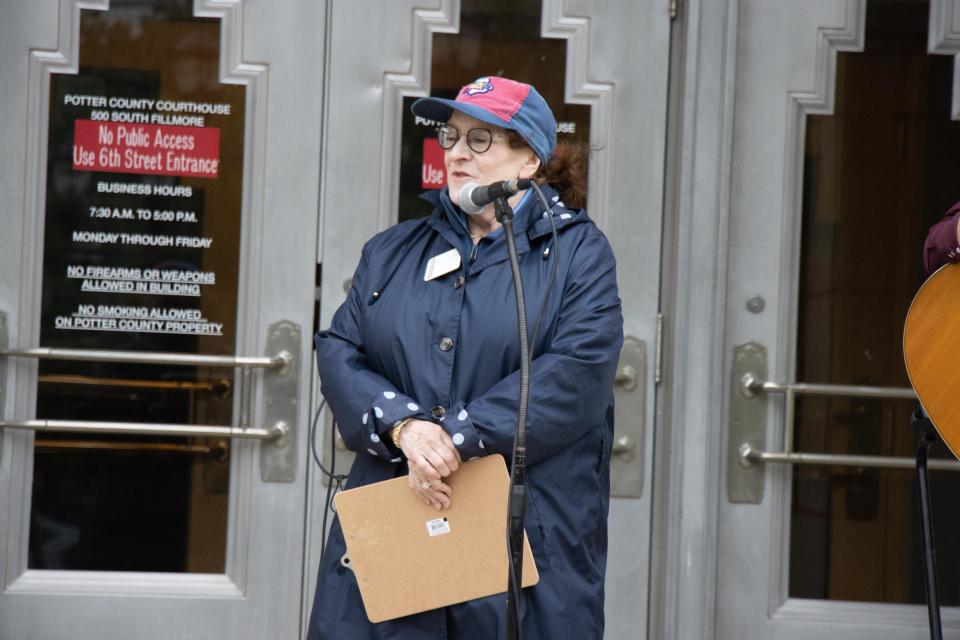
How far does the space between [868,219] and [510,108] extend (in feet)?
5.27

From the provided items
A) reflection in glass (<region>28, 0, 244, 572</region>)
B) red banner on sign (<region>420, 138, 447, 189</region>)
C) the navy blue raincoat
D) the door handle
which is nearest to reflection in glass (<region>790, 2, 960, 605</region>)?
the door handle

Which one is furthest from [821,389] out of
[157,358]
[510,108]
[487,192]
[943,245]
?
[157,358]

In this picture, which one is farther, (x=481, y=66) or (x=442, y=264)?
(x=481, y=66)

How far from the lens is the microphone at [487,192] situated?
6.68 feet

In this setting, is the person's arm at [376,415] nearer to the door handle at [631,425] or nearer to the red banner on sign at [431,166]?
the red banner on sign at [431,166]

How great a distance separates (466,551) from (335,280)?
1.46 m

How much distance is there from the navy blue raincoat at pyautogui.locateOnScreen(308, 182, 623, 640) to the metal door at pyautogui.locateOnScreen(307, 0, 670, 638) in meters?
1.10

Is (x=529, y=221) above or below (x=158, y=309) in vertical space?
above

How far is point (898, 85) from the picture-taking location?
3.58 m

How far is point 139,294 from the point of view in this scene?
352 centimetres

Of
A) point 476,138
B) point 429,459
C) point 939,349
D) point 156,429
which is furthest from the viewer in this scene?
point 156,429

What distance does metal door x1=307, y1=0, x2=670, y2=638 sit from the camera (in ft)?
11.6

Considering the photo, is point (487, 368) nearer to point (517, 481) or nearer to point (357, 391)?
point (357, 391)

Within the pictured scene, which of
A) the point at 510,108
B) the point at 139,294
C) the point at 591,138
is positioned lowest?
the point at 139,294
